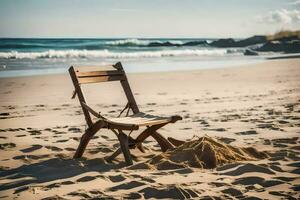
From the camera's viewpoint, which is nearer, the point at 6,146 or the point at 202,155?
the point at 202,155

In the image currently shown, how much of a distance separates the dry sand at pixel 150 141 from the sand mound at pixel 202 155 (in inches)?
3.7

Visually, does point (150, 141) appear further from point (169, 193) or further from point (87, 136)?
point (169, 193)

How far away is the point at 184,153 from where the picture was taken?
4.63 meters

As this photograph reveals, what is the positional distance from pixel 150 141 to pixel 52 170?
6.17ft

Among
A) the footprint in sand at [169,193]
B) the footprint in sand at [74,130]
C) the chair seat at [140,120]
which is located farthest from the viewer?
the footprint in sand at [74,130]

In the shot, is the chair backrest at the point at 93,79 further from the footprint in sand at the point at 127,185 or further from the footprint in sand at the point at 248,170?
the footprint in sand at the point at 248,170

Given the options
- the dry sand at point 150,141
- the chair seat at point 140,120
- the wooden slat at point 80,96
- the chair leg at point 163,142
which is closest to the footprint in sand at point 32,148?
the dry sand at point 150,141

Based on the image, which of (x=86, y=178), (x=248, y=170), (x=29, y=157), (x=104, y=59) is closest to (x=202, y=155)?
(x=248, y=170)

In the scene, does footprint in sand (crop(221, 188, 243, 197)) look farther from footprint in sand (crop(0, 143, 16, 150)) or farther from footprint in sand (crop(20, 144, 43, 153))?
footprint in sand (crop(0, 143, 16, 150))

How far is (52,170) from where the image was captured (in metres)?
4.35

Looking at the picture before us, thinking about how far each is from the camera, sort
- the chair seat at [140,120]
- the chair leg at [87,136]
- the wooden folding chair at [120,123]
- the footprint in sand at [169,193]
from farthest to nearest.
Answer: the chair leg at [87,136], the wooden folding chair at [120,123], the chair seat at [140,120], the footprint in sand at [169,193]

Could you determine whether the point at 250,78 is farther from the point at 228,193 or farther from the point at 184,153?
the point at 228,193

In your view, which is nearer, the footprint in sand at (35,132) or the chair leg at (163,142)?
the chair leg at (163,142)

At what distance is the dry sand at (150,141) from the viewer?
369 centimetres
